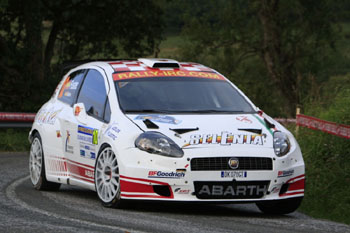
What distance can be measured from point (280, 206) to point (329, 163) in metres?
2.82

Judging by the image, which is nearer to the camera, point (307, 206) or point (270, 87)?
point (307, 206)

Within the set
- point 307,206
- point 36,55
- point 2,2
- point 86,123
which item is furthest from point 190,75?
point 36,55

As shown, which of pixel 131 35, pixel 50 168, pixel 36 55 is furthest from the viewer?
pixel 131 35

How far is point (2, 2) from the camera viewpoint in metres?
21.7

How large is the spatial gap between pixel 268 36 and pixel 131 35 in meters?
8.14

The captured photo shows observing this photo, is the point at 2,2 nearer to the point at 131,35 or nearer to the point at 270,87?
the point at 131,35

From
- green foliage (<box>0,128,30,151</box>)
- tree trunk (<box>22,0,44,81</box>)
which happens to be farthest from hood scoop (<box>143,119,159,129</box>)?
tree trunk (<box>22,0,44,81</box>)

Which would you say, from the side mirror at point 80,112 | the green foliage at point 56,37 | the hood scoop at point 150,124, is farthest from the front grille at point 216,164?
the green foliage at point 56,37

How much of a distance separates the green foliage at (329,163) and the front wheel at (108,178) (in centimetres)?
219

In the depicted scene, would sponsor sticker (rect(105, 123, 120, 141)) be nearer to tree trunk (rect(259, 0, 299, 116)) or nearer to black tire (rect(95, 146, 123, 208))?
black tire (rect(95, 146, 123, 208))

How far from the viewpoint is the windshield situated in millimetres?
8781

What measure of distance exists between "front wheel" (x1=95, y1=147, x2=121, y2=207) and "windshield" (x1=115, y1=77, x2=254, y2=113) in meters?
0.59

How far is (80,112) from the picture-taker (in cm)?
928

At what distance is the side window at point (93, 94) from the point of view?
29.7 feet
